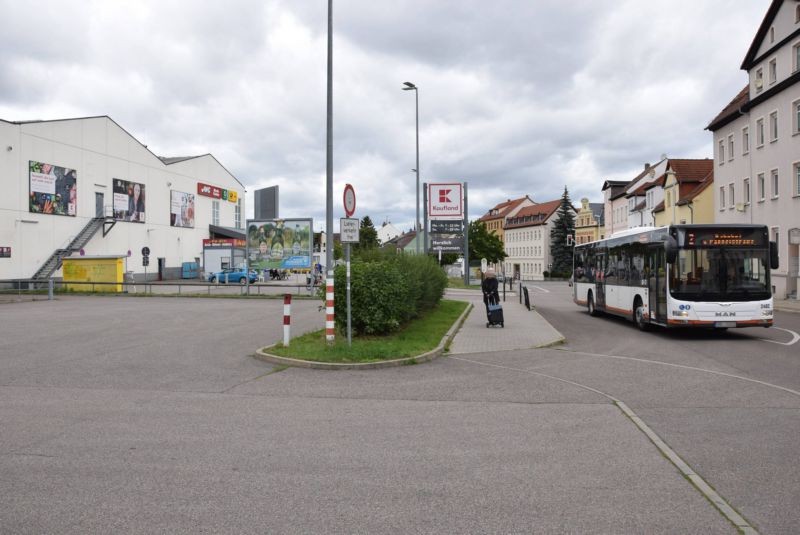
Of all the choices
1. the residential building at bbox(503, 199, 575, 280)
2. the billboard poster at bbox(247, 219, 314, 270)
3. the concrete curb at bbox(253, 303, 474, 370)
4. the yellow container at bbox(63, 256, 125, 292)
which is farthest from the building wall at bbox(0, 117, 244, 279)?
the residential building at bbox(503, 199, 575, 280)

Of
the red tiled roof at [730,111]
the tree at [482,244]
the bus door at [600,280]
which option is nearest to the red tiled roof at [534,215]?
the tree at [482,244]

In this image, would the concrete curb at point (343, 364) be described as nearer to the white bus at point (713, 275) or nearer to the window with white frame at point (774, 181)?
the white bus at point (713, 275)

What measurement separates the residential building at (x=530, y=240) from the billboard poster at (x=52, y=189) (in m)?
79.1

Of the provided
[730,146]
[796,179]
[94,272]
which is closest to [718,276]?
[796,179]

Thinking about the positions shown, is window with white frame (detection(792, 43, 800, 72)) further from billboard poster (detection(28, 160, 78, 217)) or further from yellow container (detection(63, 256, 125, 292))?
billboard poster (detection(28, 160, 78, 217))

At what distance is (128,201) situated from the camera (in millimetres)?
58219

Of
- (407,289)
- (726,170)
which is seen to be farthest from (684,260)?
(726,170)

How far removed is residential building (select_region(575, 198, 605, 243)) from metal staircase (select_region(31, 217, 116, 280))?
74.5 m

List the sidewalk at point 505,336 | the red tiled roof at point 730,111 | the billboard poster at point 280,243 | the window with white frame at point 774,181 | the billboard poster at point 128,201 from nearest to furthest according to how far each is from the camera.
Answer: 1. the sidewalk at point 505,336
2. the billboard poster at point 280,243
3. the window with white frame at point 774,181
4. the red tiled roof at point 730,111
5. the billboard poster at point 128,201

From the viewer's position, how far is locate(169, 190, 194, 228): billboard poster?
216 feet

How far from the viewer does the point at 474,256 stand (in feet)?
363

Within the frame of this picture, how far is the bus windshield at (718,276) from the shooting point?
1622 centimetres

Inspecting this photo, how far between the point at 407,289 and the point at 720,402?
7913 millimetres

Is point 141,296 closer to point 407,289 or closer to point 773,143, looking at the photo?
point 407,289
